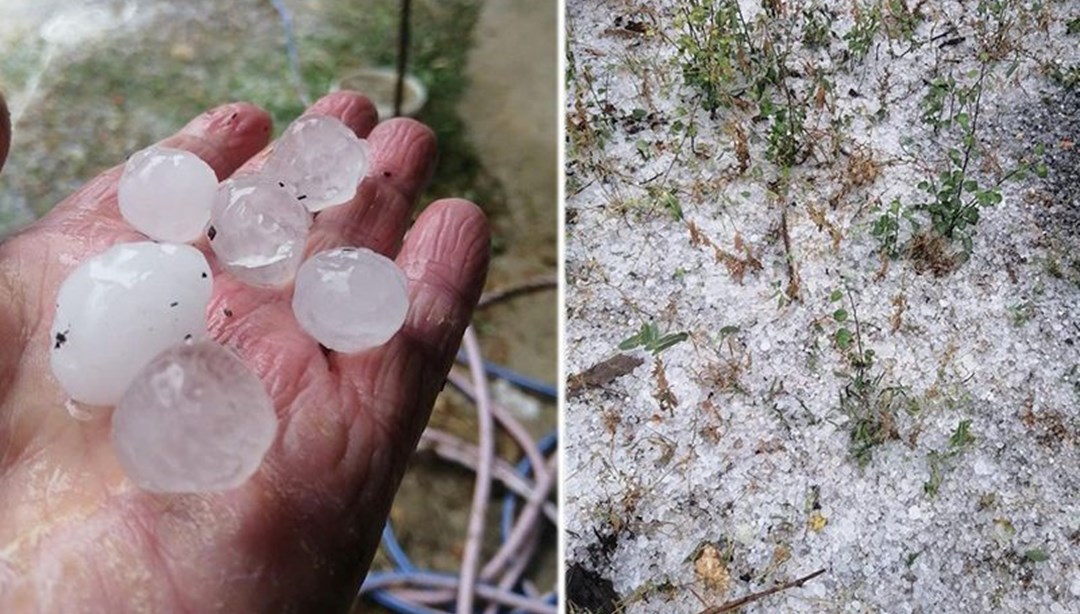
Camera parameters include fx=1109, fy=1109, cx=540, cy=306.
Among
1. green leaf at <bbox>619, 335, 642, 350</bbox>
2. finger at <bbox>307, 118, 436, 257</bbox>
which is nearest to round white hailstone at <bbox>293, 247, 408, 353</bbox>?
finger at <bbox>307, 118, 436, 257</bbox>

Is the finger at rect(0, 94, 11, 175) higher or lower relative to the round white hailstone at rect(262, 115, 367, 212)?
higher

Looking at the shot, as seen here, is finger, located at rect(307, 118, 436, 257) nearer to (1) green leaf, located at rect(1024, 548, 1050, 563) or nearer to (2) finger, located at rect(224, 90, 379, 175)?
(2) finger, located at rect(224, 90, 379, 175)

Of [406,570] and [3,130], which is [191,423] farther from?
[406,570]

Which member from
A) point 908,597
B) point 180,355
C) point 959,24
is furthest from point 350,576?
point 959,24

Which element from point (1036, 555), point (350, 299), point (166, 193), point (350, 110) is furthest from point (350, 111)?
point (1036, 555)

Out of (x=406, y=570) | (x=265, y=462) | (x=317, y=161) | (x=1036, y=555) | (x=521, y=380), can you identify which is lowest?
(x=406, y=570)

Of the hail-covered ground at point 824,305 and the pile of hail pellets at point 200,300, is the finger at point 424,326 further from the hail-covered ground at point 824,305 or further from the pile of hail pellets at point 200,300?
the hail-covered ground at point 824,305
